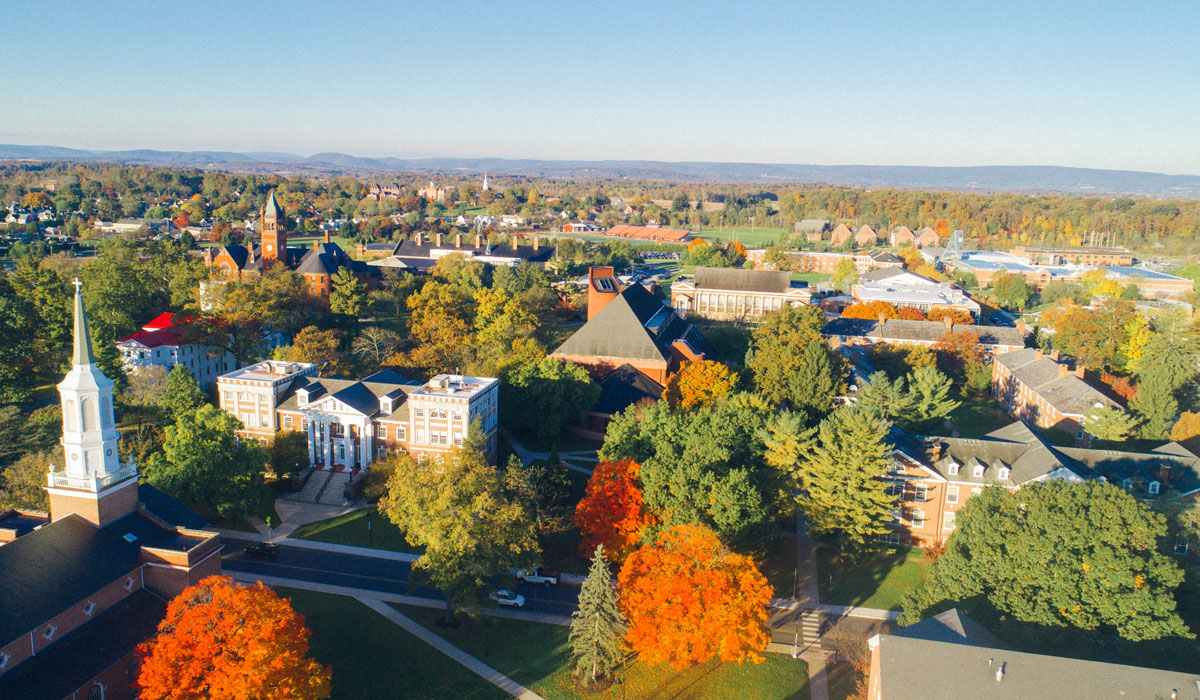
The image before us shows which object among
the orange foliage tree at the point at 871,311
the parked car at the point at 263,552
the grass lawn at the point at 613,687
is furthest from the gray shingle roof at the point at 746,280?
the parked car at the point at 263,552

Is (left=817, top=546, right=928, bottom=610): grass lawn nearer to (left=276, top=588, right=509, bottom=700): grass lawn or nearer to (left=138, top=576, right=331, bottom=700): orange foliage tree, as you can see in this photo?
(left=276, top=588, right=509, bottom=700): grass lawn

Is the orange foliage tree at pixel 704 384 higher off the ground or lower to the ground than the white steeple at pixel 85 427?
lower

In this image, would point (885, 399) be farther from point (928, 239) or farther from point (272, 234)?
point (928, 239)

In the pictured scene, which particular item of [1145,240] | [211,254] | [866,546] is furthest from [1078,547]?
[1145,240]

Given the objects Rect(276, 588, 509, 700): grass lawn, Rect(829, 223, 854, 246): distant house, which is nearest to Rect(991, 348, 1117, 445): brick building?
Rect(276, 588, 509, 700): grass lawn

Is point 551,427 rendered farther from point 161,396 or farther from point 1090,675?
point 1090,675

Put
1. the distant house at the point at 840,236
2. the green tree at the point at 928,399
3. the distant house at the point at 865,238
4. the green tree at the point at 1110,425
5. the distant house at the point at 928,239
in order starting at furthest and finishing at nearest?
1. the distant house at the point at 865,238
2. the distant house at the point at 840,236
3. the distant house at the point at 928,239
4. the green tree at the point at 928,399
5. the green tree at the point at 1110,425

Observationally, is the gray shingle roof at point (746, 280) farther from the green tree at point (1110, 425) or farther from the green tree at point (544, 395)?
the green tree at point (1110, 425)
